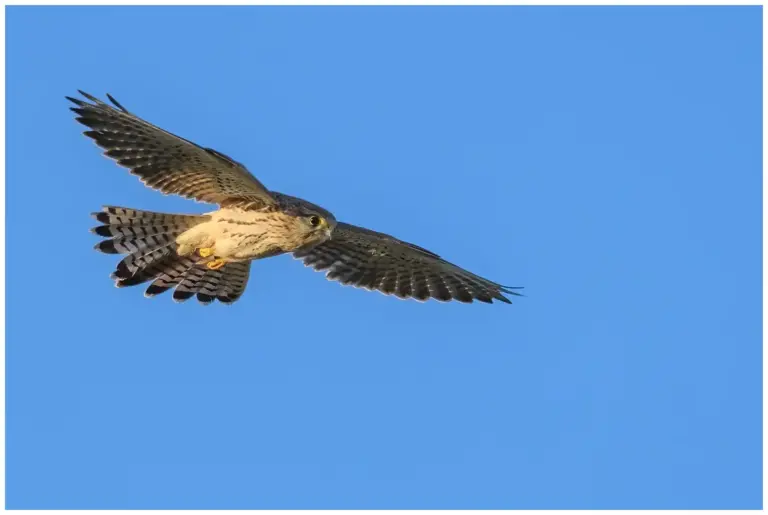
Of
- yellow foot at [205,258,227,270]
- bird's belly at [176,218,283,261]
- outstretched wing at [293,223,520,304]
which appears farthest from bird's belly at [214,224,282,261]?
outstretched wing at [293,223,520,304]

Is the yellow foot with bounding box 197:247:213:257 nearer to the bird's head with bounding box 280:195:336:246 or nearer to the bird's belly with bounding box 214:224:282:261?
the bird's belly with bounding box 214:224:282:261

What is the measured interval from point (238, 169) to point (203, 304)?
2.27 metres

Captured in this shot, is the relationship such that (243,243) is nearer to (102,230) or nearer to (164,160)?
(164,160)

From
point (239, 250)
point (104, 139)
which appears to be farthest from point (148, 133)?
point (239, 250)

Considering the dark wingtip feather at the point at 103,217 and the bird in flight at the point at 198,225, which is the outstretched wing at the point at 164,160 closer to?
the bird in flight at the point at 198,225

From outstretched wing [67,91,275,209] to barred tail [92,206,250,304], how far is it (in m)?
0.32

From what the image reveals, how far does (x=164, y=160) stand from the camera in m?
14.4

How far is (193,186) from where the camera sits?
14.6 metres

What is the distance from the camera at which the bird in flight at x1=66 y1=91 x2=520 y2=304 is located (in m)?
14.1

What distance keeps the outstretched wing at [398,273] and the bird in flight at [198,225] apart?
6 centimetres

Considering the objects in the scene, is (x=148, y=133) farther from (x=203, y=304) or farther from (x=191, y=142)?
(x=203, y=304)

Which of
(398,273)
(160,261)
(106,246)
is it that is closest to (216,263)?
(160,261)

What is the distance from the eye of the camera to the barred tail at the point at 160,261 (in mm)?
14617

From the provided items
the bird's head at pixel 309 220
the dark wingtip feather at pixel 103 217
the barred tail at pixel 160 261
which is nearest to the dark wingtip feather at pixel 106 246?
the barred tail at pixel 160 261
